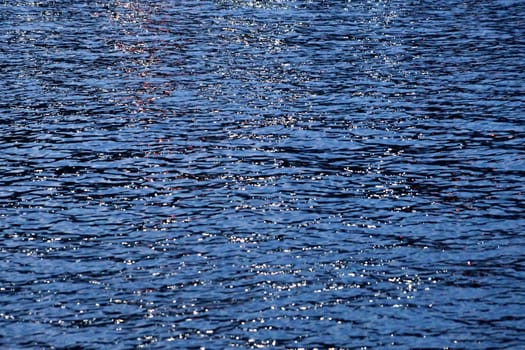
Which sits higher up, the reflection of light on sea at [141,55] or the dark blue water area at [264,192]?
the reflection of light on sea at [141,55]

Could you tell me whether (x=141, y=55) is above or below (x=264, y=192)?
above

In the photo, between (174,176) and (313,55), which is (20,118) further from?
(313,55)

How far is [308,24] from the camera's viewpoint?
67.7 metres

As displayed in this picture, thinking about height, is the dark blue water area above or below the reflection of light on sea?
below

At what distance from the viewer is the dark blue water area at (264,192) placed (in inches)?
974

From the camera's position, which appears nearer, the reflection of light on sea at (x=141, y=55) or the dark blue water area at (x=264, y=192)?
the dark blue water area at (x=264, y=192)

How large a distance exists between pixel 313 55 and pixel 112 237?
1141 inches

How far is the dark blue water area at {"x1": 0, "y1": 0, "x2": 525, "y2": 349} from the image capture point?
24750mm

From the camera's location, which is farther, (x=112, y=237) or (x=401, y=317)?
(x=112, y=237)

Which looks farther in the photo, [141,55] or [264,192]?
[141,55]

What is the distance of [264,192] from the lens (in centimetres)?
3428

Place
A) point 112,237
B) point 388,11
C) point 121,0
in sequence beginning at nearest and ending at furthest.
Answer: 1. point 112,237
2. point 388,11
3. point 121,0

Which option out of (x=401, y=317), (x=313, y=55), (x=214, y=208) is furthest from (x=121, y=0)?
(x=401, y=317)

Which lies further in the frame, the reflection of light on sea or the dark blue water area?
the reflection of light on sea
